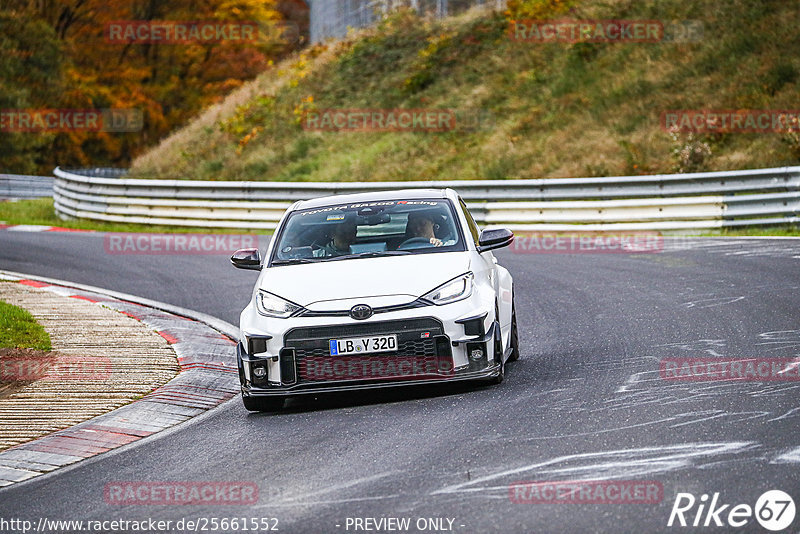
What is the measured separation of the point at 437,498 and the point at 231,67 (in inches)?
2309

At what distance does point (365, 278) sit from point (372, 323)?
1.75 feet

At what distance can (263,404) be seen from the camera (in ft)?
27.7

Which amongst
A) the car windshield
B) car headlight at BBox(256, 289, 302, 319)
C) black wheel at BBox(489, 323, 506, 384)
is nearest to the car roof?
the car windshield

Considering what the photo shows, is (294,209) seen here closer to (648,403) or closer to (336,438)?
(336,438)

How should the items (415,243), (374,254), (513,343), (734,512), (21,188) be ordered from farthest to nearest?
1. (21,188)
2. (513,343)
3. (415,243)
4. (374,254)
5. (734,512)

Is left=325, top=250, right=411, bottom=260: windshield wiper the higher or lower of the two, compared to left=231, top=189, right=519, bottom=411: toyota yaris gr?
higher

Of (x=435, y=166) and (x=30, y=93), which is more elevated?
(x=30, y=93)

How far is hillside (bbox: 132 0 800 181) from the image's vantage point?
87.3 feet

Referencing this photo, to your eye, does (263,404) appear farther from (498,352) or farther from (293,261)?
(498,352)

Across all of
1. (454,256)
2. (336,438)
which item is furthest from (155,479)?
(454,256)

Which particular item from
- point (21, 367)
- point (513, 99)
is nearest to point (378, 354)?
point (21, 367)

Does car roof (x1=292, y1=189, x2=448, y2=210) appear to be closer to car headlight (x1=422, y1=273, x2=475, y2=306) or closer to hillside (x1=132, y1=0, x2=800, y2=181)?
car headlight (x1=422, y1=273, x2=475, y2=306)

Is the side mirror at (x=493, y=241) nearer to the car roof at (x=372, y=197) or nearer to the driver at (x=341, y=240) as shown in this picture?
the car roof at (x=372, y=197)

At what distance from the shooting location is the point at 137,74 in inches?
2295
